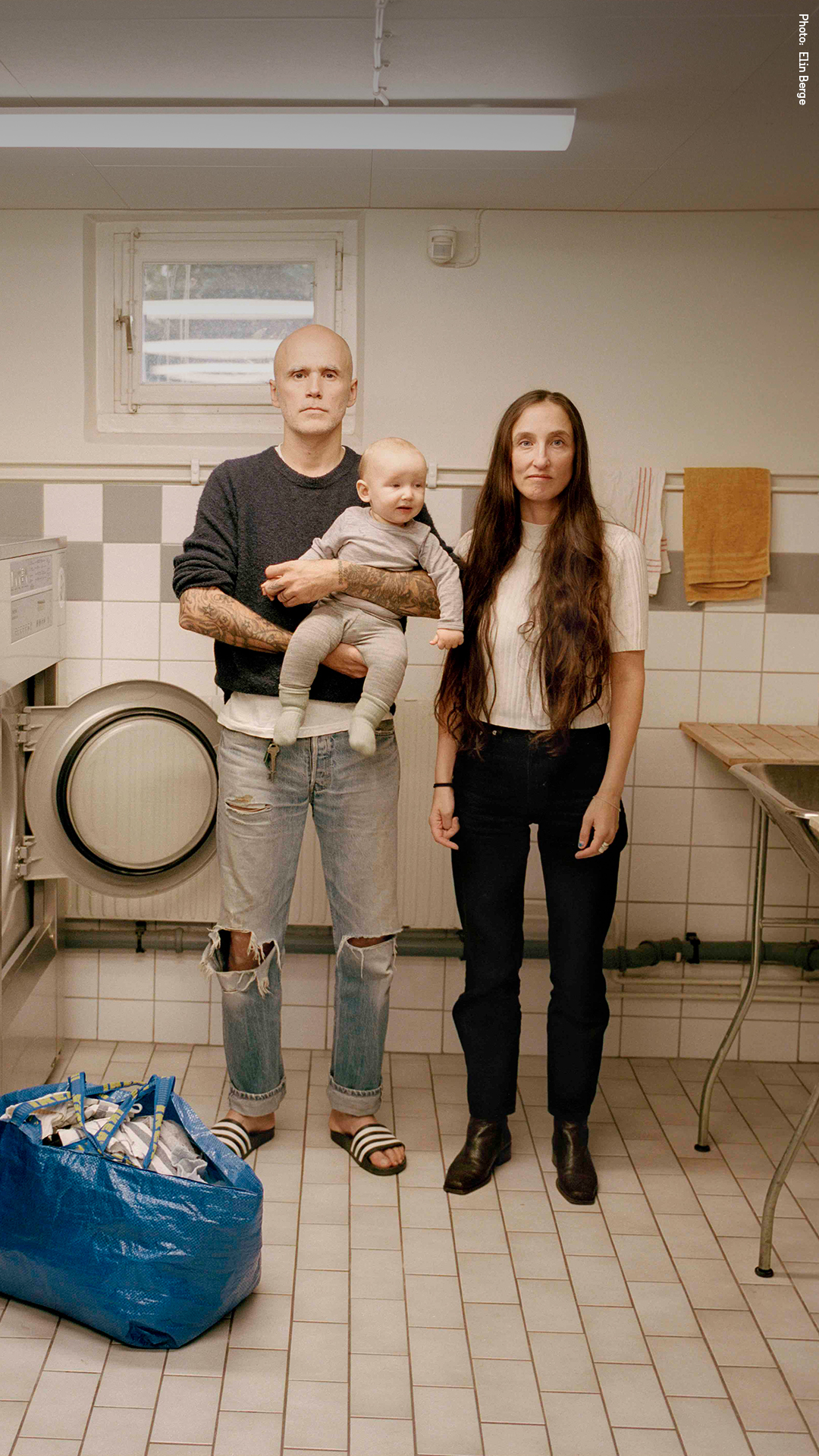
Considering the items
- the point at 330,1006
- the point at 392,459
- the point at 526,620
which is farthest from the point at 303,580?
the point at 330,1006

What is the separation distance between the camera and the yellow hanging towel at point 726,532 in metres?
3.11

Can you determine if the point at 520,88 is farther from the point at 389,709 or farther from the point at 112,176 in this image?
the point at 389,709

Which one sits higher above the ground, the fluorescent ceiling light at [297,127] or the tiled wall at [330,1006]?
the fluorescent ceiling light at [297,127]

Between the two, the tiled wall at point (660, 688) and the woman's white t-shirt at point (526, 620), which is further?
the tiled wall at point (660, 688)

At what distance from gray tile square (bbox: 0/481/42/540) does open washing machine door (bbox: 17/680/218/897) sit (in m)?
0.62

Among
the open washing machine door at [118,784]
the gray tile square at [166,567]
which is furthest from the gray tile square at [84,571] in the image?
the open washing machine door at [118,784]

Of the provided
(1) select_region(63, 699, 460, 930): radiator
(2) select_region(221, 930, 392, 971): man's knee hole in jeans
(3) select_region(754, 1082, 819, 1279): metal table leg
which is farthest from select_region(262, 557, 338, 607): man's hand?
(3) select_region(754, 1082, 819, 1279): metal table leg

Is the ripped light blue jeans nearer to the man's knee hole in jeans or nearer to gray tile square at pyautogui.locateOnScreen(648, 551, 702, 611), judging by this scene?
the man's knee hole in jeans

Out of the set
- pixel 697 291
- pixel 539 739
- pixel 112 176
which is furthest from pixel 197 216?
pixel 539 739

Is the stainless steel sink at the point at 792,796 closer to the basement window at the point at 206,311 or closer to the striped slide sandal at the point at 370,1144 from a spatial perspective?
the striped slide sandal at the point at 370,1144

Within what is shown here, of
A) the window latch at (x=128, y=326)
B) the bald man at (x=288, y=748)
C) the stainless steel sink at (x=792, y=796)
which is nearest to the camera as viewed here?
the stainless steel sink at (x=792, y=796)

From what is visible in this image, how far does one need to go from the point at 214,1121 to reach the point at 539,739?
122 cm

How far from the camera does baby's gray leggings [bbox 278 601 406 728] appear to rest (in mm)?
2324

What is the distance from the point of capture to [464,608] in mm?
2449
